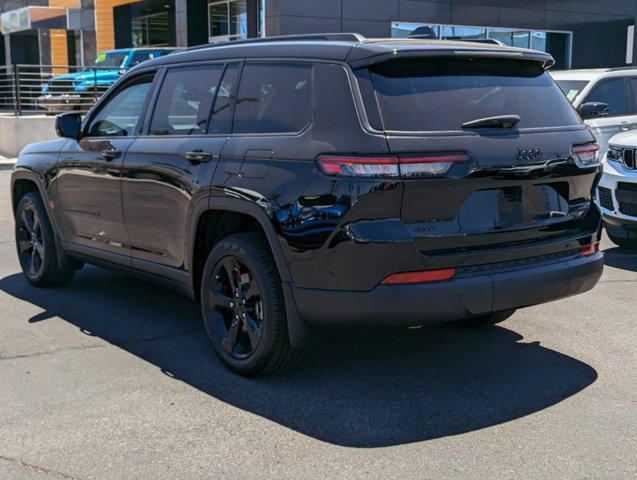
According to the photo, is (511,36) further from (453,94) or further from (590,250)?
(453,94)

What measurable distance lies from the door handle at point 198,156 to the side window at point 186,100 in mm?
167

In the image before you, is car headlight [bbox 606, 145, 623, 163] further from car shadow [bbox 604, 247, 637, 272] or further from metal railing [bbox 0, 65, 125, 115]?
metal railing [bbox 0, 65, 125, 115]

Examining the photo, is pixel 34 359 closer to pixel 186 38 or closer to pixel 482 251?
pixel 482 251

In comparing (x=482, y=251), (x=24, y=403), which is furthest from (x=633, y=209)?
(x=24, y=403)

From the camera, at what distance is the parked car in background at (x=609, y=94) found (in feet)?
33.6

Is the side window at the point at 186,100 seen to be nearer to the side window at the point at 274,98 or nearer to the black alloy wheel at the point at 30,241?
the side window at the point at 274,98

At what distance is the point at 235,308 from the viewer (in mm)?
4574

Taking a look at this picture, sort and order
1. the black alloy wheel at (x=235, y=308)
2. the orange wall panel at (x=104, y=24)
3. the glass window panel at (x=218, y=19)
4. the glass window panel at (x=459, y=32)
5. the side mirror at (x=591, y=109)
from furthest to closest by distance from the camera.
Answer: the orange wall panel at (x=104, y=24), the glass window panel at (x=218, y=19), the glass window panel at (x=459, y=32), the side mirror at (x=591, y=109), the black alloy wheel at (x=235, y=308)

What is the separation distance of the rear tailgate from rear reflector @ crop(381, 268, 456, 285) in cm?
5

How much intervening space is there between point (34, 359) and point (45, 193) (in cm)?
192

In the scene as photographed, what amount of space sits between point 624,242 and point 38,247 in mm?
5691

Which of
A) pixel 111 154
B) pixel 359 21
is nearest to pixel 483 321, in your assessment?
pixel 111 154

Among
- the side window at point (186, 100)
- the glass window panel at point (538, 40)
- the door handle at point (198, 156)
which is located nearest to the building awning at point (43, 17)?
the glass window panel at point (538, 40)

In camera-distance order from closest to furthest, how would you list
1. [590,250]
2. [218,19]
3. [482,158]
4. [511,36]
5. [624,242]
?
[482,158], [590,250], [624,242], [511,36], [218,19]
